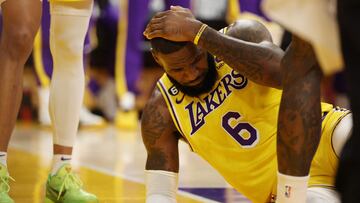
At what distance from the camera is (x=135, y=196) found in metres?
3.69

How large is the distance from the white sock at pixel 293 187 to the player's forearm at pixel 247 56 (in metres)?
0.45

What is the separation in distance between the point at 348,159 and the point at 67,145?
5.78ft

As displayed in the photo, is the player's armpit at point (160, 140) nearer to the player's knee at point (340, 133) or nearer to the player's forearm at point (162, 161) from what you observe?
the player's forearm at point (162, 161)

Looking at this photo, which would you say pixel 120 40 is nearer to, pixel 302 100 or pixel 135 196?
pixel 135 196

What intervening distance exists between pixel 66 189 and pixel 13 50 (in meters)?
0.56

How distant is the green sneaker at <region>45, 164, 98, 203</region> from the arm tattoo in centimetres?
109

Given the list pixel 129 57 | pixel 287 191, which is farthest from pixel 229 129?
pixel 129 57

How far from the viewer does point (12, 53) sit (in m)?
3.15

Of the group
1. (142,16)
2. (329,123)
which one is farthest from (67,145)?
(142,16)

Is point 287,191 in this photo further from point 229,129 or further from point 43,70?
point 43,70

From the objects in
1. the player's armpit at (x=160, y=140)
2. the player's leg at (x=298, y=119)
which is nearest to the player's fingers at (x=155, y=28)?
the player's armpit at (x=160, y=140)

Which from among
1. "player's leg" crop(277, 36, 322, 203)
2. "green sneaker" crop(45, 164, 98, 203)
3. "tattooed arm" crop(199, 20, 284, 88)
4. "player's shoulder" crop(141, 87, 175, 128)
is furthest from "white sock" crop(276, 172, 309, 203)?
"green sneaker" crop(45, 164, 98, 203)

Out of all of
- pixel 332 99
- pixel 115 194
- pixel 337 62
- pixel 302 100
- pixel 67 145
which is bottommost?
pixel 332 99

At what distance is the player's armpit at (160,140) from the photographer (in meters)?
2.98
